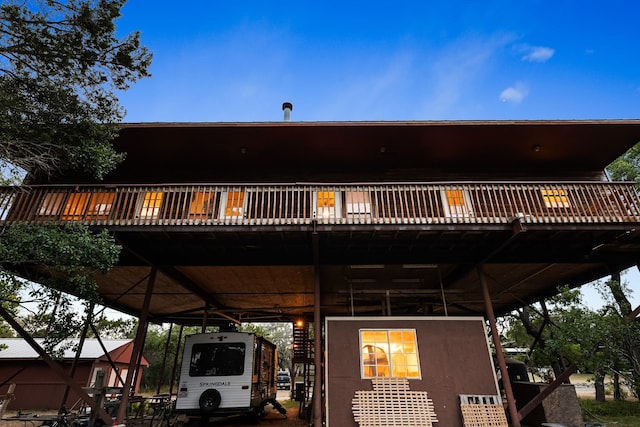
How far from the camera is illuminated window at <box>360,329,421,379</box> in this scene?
8.49 meters

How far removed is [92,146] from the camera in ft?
24.4

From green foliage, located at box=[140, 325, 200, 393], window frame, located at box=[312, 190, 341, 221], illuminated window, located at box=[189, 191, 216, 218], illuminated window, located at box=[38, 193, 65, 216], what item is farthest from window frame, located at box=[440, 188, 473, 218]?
green foliage, located at box=[140, 325, 200, 393]

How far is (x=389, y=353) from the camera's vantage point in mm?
8711

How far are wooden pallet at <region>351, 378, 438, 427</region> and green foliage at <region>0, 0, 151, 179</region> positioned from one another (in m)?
8.48

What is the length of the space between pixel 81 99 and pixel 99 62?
38.3 inches

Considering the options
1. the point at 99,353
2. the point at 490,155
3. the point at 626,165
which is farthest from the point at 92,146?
the point at 626,165

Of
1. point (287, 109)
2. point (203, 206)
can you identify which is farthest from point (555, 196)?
point (287, 109)

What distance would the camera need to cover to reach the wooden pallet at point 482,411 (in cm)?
788

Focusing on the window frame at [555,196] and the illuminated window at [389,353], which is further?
the illuminated window at [389,353]

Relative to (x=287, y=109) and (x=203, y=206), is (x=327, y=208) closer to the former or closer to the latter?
(x=203, y=206)

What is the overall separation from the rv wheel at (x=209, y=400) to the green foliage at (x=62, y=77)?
7.57m

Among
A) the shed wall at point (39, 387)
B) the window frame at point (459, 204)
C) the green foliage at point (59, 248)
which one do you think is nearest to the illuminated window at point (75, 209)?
the green foliage at point (59, 248)

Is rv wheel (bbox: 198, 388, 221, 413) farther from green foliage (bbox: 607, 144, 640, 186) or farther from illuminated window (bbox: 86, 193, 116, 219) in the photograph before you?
green foliage (bbox: 607, 144, 640, 186)

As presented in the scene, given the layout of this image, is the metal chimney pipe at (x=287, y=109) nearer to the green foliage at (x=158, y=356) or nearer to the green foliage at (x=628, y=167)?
the green foliage at (x=628, y=167)
